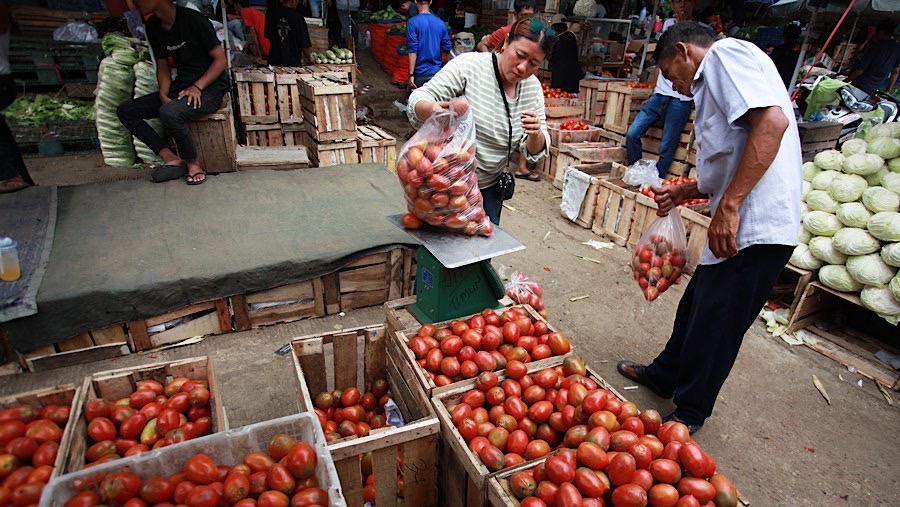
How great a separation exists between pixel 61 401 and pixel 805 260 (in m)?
5.46

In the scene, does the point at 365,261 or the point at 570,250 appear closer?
the point at 365,261

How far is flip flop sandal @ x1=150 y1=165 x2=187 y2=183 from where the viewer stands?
5.25m

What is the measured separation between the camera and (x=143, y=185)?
201 inches

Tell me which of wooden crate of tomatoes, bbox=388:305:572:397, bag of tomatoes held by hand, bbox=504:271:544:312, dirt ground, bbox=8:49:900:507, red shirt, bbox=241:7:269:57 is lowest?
dirt ground, bbox=8:49:900:507

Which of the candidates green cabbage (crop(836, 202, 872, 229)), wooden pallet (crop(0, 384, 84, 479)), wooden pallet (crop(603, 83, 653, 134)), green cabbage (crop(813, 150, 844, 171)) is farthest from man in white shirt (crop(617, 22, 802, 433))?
wooden pallet (crop(603, 83, 653, 134))

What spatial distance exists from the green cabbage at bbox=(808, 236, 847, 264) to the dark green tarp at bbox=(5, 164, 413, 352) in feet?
11.9

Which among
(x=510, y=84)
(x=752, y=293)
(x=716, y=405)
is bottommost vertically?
(x=716, y=405)

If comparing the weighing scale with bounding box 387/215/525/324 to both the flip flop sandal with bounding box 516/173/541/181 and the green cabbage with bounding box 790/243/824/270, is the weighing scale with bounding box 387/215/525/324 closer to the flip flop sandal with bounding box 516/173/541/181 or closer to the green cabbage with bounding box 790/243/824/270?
the green cabbage with bounding box 790/243/824/270

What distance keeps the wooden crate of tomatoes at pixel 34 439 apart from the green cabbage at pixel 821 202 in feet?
19.0

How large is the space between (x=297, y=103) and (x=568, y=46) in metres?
5.45

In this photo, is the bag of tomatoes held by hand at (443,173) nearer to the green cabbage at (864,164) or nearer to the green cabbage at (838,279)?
the green cabbage at (838,279)

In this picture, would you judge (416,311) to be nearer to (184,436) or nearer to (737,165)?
(184,436)

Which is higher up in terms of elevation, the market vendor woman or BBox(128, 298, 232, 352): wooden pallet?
the market vendor woman

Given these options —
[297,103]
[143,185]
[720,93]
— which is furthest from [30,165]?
[720,93]
